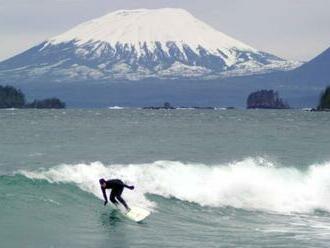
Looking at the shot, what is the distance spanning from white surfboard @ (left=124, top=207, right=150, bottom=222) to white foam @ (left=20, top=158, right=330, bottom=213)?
3.20 metres

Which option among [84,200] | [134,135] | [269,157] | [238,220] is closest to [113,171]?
[84,200]

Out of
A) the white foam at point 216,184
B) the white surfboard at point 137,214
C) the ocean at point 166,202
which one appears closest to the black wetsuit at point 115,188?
the ocean at point 166,202

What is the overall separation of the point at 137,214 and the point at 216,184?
10254mm

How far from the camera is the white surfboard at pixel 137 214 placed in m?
28.8

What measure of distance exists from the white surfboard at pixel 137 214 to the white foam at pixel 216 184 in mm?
3204

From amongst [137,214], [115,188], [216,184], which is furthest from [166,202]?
[137,214]

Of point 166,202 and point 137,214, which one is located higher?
point 137,214

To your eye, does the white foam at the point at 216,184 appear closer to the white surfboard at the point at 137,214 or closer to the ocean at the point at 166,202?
the ocean at the point at 166,202

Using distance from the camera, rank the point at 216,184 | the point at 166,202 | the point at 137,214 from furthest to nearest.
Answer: the point at 216,184
the point at 166,202
the point at 137,214

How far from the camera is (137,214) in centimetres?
2909

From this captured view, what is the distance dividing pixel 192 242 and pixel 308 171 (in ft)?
74.2

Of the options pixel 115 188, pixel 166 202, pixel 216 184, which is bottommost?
pixel 166 202

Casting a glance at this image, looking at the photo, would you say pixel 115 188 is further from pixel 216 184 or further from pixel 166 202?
pixel 216 184

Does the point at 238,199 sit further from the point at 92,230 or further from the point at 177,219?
the point at 92,230
